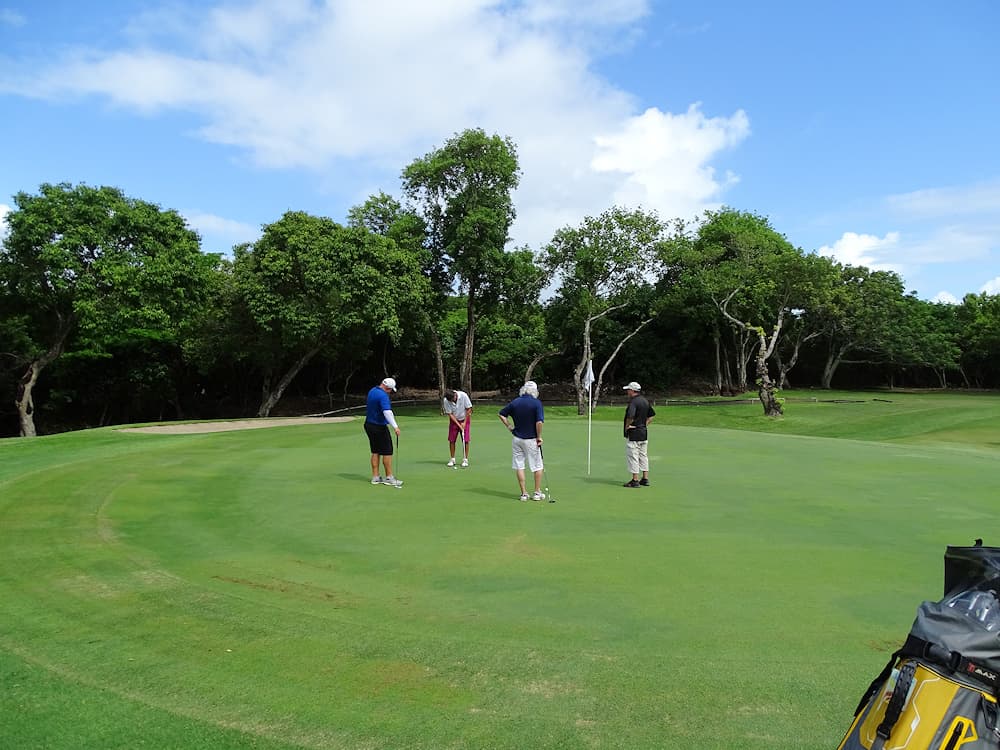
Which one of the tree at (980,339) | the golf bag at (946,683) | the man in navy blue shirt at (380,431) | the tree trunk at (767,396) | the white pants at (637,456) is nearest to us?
the golf bag at (946,683)

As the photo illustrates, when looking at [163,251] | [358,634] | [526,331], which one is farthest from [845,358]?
[358,634]

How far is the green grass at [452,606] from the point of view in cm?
407

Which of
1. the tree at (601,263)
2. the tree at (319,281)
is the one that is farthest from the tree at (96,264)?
the tree at (601,263)

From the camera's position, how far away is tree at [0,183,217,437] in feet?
101

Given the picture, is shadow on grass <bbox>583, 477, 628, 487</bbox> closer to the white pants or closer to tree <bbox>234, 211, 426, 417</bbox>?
the white pants

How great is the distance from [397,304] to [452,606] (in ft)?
101

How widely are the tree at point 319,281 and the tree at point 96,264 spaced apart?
3.12 metres

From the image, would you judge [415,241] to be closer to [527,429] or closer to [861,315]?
[527,429]

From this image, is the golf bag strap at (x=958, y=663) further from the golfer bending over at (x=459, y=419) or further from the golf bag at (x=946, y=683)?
the golfer bending over at (x=459, y=419)

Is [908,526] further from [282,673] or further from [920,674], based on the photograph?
[282,673]

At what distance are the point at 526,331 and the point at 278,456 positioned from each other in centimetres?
4070

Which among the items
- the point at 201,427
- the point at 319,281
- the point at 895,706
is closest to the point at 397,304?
the point at 319,281

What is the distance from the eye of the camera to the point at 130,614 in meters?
5.68

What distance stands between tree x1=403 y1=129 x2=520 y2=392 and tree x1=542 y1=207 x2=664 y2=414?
4512 millimetres
